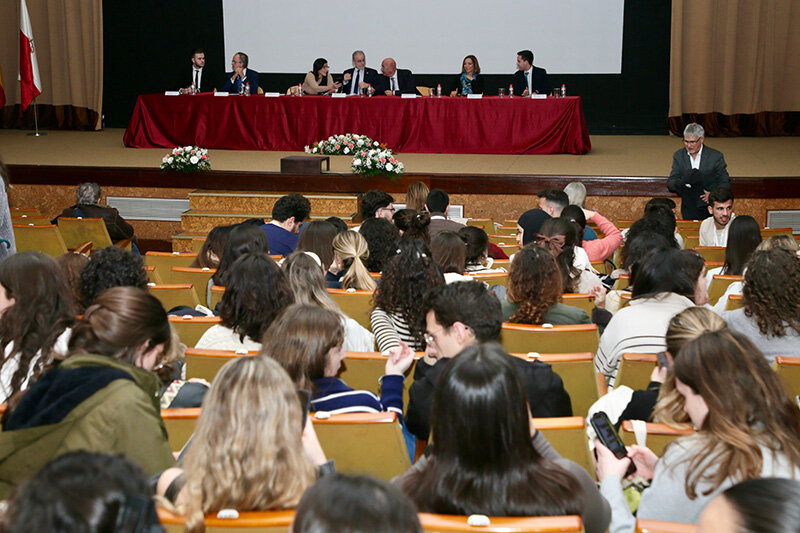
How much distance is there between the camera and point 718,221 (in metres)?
5.51

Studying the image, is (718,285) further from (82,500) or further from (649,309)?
(82,500)

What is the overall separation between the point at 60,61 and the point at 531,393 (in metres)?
12.7

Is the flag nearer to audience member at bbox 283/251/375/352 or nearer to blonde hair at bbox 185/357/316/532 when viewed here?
audience member at bbox 283/251/375/352

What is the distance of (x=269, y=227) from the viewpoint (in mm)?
5199

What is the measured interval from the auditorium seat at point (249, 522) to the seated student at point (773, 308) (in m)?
2.05

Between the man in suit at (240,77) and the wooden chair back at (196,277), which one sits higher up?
the man in suit at (240,77)

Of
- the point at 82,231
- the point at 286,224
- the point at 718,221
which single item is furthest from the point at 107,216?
the point at 718,221

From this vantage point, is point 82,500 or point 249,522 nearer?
point 82,500

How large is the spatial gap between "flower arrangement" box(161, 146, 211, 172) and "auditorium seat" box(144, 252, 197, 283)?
11.1 feet

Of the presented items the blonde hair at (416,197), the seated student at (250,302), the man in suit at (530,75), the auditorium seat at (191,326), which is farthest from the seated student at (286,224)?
the man in suit at (530,75)

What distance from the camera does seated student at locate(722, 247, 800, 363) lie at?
2934mm

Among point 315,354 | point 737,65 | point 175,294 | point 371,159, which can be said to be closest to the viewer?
point 315,354

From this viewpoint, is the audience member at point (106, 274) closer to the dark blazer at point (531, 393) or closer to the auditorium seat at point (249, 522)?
the dark blazer at point (531, 393)

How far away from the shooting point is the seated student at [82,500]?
1.02 meters
